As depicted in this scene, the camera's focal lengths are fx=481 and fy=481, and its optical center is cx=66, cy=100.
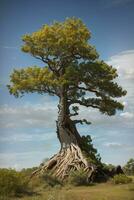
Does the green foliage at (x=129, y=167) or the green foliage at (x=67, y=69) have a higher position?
the green foliage at (x=67, y=69)

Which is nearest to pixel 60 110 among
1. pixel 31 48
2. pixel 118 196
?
pixel 31 48

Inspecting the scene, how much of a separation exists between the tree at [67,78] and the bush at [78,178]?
157 cm

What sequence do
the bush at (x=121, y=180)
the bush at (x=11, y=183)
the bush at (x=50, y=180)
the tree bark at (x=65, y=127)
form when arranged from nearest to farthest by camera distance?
1. the bush at (x=11, y=183)
2. the bush at (x=50, y=180)
3. the bush at (x=121, y=180)
4. the tree bark at (x=65, y=127)

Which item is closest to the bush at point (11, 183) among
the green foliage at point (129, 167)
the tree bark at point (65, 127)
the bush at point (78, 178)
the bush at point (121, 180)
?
the bush at point (78, 178)

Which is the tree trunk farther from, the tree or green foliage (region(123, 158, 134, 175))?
green foliage (region(123, 158, 134, 175))

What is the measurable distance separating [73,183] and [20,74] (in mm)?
7786

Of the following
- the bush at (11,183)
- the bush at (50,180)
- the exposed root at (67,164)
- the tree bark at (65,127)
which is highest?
the tree bark at (65,127)

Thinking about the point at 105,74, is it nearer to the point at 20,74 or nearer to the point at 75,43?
the point at 75,43

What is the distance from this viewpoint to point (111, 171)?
27734mm

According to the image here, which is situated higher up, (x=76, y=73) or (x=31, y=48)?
(x=31, y=48)

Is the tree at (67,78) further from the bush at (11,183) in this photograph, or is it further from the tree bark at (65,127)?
the bush at (11,183)

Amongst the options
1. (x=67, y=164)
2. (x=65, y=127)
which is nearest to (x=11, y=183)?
(x=67, y=164)

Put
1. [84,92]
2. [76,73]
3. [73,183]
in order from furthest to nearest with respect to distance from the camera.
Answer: [84,92] → [76,73] → [73,183]

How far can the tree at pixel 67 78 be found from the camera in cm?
2709
